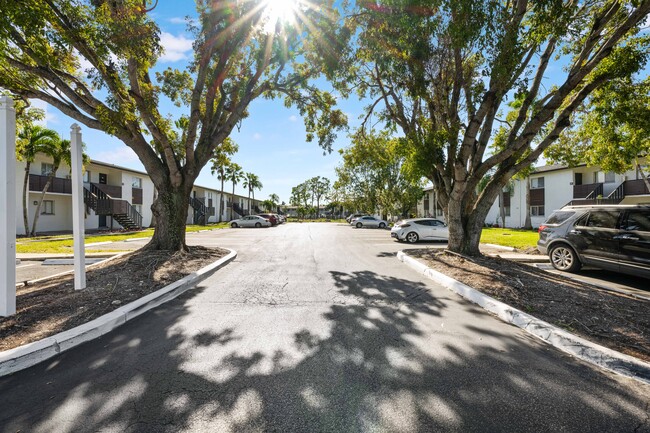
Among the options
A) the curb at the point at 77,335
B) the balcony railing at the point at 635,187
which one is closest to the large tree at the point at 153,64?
the curb at the point at 77,335

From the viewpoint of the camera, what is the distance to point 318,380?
9.63 feet

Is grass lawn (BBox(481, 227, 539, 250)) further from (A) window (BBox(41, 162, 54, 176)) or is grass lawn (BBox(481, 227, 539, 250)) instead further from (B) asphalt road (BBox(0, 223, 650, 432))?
(A) window (BBox(41, 162, 54, 176))

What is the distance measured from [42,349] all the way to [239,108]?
351 inches

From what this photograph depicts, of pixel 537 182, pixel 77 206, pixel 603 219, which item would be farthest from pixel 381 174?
pixel 77 206

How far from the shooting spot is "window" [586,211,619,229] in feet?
24.4

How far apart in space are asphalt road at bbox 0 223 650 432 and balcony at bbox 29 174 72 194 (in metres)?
22.4

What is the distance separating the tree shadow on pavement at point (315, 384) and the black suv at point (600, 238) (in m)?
5.22

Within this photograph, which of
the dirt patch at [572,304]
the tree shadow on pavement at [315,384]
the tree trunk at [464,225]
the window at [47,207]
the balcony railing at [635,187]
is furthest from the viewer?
the window at [47,207]

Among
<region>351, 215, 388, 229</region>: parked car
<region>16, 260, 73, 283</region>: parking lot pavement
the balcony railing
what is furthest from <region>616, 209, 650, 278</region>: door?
<region>351, 215, 388, 229</region>: parked car

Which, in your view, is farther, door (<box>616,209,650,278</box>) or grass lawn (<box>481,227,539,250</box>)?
grass lawn (<box>481,227,539,250</box>)

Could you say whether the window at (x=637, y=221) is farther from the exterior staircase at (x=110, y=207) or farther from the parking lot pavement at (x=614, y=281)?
the exterior staircase at (x=110, y=207)

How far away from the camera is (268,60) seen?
1042 cm

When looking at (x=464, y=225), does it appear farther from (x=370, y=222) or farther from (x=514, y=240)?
(x=370, y=222)

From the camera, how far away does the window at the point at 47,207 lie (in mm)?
22047
